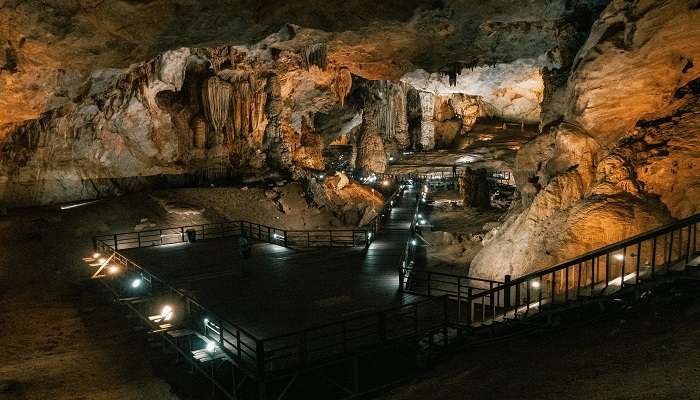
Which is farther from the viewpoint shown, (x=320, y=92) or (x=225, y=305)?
(x=320, y=92)

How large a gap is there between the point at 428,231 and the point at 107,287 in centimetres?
1433

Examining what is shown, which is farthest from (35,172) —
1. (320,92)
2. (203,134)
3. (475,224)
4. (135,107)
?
(475,224)

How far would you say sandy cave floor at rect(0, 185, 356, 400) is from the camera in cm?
1179

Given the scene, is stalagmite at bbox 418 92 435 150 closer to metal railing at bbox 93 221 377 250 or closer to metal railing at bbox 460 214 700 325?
metal railing at bbox 93 221 377 250

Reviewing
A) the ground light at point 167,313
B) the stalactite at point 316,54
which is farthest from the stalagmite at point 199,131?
the ground light at point 167,313

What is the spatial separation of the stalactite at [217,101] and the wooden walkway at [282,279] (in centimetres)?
1052

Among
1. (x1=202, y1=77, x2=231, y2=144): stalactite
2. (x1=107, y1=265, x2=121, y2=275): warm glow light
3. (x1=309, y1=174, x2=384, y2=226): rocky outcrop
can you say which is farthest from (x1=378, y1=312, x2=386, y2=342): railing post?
(x1=202, y1=77, x2=231, y2=144): stalactite

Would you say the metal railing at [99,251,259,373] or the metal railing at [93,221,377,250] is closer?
the metal railing at [99,251,259,373]

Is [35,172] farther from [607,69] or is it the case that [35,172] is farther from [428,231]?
[607,69]

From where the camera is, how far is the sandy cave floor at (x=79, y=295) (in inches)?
464

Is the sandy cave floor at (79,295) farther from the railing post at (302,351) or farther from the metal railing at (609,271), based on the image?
the metal railing at (609,271)

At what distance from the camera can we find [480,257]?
1698cm

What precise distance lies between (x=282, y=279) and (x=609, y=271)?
869 cm

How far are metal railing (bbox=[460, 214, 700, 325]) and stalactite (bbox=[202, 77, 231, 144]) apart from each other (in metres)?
20.8
